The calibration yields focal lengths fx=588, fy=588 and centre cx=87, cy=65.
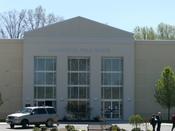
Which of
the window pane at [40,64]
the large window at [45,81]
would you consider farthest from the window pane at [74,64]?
the window pane at [40,64]

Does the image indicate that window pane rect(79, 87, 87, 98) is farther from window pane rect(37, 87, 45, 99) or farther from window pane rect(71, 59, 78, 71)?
window pane rect(37, 87, 45, 99)

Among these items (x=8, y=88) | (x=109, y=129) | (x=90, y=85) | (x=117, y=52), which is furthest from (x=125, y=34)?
(x=109, y=129)

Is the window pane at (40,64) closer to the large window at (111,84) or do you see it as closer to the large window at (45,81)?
the large window at (45,81)

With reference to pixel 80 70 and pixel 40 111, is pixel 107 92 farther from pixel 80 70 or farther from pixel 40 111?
pixel 40 111

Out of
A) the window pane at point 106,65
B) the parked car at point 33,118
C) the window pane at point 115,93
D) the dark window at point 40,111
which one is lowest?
the parked car at point 33,118

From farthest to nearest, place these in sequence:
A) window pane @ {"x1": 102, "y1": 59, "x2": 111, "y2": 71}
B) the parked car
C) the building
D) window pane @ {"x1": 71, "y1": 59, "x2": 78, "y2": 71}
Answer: window pane @ {"x1": 102, "y1": 59, "x2": 111, "y2": 71} → window pane @ {"x1": 71, "y1": 59, "x2": 78, "y2": 71} → the building → the parked car

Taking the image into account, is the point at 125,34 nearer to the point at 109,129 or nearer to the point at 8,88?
the point at 8,88

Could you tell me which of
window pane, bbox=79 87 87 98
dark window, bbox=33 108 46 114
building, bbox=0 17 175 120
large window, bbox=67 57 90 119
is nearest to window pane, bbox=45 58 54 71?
building, bbox=0 17 175 120

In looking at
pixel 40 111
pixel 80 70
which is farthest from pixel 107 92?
pixel 40 111

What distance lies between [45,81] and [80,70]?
4.48 metres

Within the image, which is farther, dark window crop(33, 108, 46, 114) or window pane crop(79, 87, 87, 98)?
window pane crop(79, 87, 87, 98)

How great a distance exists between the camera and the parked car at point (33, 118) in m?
49.3

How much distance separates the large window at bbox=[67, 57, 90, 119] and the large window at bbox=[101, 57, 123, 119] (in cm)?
199

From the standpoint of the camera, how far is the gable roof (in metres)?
71.9
